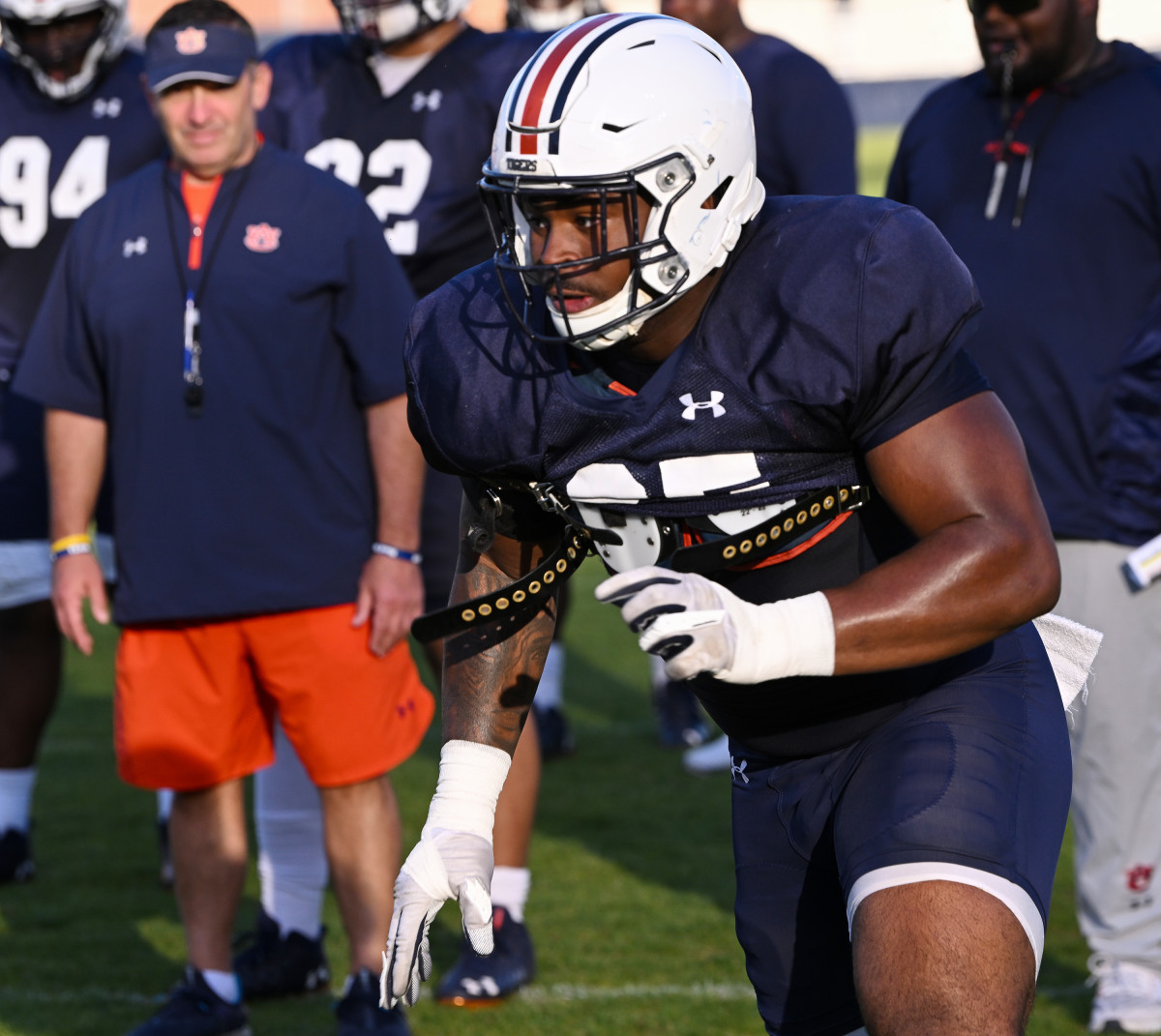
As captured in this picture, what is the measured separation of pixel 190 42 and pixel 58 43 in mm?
982

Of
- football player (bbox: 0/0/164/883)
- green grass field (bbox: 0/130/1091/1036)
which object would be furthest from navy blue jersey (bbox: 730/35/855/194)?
green grass field (bbox: 0/130/1091/1036)

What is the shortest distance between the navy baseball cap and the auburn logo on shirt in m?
0.35

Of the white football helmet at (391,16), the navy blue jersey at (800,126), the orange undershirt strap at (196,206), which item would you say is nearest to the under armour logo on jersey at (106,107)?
the white football helmet at (391,16)

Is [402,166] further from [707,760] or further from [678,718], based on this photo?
[678,718]

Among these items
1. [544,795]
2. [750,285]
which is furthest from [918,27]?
[750,285]

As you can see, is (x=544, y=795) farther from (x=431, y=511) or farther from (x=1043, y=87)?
(x=1043, y=87)

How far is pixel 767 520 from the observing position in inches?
95.7

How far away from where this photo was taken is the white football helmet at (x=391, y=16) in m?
4.31

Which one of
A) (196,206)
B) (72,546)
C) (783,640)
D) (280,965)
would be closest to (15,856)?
(280,965)

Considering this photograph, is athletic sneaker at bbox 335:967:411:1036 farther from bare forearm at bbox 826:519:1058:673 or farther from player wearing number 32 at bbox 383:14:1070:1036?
bare forearm at bbox 826:519:1058:673

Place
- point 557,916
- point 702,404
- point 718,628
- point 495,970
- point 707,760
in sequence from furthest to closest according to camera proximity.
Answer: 1. point 707,760
2. point 557,916
3. point 495,970
4. point 702,404
5. point 718,628

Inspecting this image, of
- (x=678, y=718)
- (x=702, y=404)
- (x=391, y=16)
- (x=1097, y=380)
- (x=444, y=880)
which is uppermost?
(x=391, y=16)

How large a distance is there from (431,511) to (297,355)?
754 mm

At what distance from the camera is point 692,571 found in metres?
2.40
